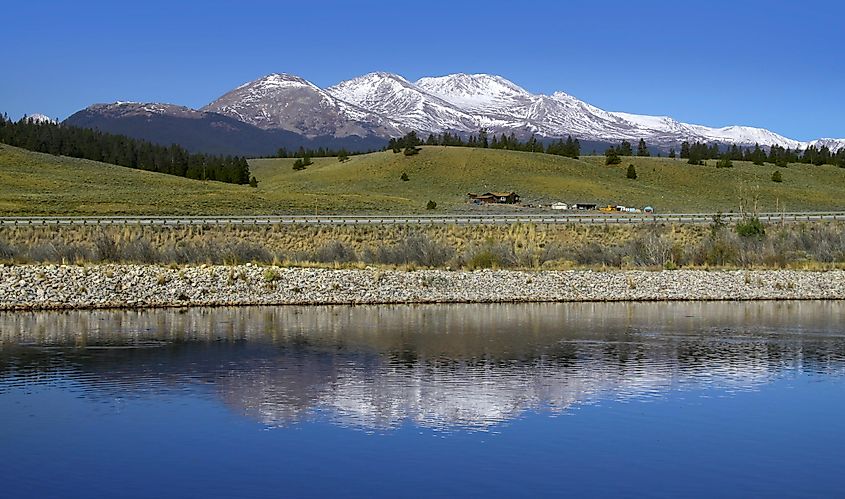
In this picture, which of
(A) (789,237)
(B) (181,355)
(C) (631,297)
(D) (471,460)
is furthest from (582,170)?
(D) (471,460)

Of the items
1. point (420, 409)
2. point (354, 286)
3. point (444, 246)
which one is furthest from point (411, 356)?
point (444, 246)

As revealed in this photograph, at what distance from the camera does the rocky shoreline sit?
35750 mm

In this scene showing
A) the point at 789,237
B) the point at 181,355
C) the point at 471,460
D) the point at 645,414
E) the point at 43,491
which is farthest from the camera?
the point at 789,237

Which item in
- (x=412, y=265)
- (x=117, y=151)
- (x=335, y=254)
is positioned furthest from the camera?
(x=117, y=151)

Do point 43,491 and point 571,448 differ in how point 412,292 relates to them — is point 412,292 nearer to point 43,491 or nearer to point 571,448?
point 571,448

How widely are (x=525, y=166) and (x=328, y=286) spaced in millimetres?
91542

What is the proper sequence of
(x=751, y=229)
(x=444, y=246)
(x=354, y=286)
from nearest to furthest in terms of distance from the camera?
(x=354, y=286)
(x=444, y=246)
(x=751, y=229)

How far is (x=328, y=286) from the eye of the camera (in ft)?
124

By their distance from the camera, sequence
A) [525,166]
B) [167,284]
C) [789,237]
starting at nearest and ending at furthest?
[167,284]
[789,237]
[525,166]

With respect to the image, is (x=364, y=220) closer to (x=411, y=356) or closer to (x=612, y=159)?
(x=411, y=356)

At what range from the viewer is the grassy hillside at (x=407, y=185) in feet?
273

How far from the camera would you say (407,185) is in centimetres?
11888

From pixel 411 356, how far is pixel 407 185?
95.2 meters

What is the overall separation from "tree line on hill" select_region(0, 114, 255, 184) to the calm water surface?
98.1m
